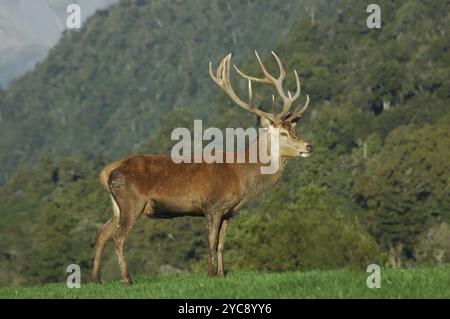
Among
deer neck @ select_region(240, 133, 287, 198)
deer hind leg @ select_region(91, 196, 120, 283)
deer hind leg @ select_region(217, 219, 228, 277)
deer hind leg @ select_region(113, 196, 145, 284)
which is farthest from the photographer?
deer neck @ select_region(240, 133, 287, 198)

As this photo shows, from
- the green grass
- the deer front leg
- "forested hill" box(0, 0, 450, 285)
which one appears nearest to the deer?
the deer front leg

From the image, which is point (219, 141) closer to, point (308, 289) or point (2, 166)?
point (308, 289)

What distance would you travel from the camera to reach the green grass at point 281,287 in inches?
533

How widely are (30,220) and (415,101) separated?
1486 inches

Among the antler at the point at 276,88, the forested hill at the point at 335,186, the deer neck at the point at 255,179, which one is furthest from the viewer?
the forested hill at the point at 335,186

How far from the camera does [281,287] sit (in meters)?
14.4

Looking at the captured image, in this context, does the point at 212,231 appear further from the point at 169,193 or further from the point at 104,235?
the point at 104,235

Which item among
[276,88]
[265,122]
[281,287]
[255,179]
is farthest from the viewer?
[276,88]

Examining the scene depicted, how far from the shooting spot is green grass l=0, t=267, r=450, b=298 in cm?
1354

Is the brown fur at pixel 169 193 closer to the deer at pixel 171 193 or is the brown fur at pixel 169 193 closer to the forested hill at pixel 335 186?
the deer at pixel 171 193

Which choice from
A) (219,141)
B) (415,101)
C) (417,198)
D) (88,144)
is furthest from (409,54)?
(88,144)

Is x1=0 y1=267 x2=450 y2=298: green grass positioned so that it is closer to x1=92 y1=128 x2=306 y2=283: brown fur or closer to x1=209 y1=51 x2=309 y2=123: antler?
x1=92 y1=128 x2=306 y2=283: brown fur

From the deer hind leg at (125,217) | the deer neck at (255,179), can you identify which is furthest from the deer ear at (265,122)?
the deer hind leg at (125,217)

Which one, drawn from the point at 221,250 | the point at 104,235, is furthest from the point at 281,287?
the point at 104,235
